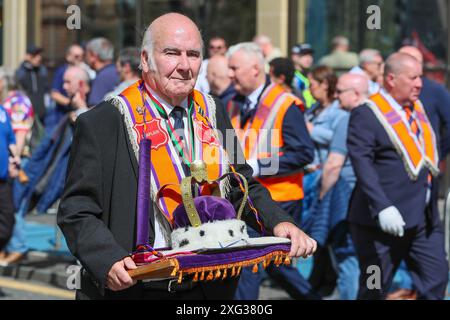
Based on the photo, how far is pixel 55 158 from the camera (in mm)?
10945

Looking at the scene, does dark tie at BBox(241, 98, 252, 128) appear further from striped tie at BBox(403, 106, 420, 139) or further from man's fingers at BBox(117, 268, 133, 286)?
man's fingers at BBox(117, 268, 133, 286)

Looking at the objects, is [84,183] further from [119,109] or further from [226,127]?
[226,127]

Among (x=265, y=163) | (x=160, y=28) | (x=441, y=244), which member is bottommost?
(x=441, y=244)

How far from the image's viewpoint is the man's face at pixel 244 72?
8.73 meters

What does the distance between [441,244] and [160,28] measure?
3950 millimetres

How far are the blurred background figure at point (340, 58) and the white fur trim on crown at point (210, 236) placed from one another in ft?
36.8

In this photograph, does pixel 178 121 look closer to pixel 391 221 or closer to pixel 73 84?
pixel 391 221

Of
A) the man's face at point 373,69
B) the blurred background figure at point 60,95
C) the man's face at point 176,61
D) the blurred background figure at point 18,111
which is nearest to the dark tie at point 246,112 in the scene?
the blurred background figure at point 18,111

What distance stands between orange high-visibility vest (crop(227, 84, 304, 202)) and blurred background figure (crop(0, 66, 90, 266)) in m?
2.51

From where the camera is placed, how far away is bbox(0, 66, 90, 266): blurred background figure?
10.7 meters

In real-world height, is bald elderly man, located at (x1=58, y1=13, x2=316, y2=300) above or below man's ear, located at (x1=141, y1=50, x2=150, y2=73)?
below

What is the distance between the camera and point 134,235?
14.9ft

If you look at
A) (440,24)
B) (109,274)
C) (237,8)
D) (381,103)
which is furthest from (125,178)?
(237,8)

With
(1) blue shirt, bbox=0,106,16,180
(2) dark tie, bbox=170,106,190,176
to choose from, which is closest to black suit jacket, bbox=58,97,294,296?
(2) dark tie, bbox=170,106,190,176
